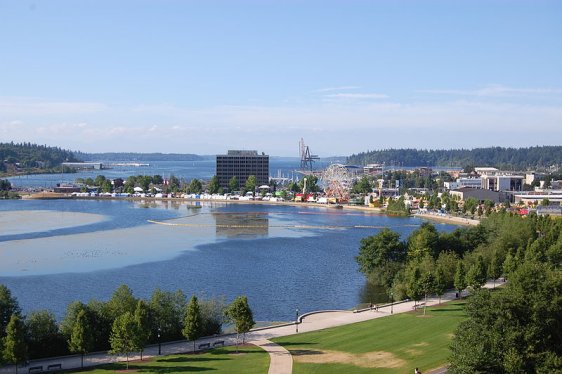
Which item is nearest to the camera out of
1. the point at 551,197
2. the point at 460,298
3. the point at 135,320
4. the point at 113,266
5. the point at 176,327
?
the point at 135,320

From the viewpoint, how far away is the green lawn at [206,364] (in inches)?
749

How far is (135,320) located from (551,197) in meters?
74.3

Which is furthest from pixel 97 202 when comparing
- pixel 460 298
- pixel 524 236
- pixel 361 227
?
pixel 460 298

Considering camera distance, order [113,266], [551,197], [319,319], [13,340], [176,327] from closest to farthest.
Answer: [13,340] → [176,327] → [319,319] → [113,266] → [551,197]

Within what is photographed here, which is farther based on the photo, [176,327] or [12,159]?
[12,159]

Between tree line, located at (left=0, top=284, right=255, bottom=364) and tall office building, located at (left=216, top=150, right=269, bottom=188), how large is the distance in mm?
87409

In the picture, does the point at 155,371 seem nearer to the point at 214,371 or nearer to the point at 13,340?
the point at 214,371

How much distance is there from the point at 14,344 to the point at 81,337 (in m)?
1.98

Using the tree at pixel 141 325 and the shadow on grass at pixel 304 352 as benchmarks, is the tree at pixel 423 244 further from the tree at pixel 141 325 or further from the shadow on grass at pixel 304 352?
the tree at pixel 141 325

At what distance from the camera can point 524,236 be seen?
4091 cm

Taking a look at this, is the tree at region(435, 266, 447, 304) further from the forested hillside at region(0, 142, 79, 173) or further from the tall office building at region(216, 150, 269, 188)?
the forested hillside at region(0, 142, 79, 173)

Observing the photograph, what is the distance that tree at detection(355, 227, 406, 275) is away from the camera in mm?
34438

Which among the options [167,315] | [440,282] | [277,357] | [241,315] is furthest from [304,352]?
[440,282]

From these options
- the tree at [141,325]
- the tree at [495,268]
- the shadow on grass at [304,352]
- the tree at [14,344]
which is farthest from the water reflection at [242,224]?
the tree at [14,344]
